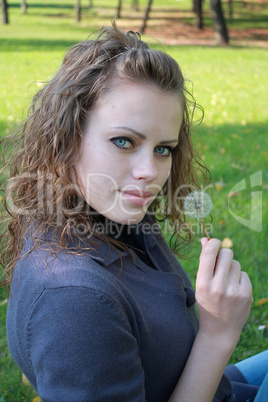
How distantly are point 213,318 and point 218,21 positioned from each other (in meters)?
17.0

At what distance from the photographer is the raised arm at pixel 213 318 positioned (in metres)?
1.25

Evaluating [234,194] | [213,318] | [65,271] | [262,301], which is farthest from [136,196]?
[234,194]

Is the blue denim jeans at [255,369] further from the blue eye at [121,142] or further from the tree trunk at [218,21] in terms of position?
the tree trunk at [218,21]

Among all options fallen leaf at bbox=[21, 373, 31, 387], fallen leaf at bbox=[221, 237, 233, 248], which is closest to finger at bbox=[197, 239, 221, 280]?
fallen leaf at bbox=[21, 373, 31, 387]

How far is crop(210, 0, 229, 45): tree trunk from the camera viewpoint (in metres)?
16.3

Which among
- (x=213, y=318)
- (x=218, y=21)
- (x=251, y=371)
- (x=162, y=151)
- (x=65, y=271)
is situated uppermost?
(x=162, y=151)

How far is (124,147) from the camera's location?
123 cm

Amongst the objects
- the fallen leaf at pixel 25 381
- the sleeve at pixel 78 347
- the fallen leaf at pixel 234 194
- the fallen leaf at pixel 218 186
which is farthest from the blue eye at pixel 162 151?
the fallen leaf at pixel 218 186

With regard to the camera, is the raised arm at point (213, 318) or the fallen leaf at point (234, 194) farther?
the fallen leaf at point (234, 194)

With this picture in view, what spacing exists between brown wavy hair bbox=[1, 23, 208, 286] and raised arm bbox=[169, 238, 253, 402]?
30 cm

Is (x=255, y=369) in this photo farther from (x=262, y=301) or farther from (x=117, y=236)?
(x=262, y=301)

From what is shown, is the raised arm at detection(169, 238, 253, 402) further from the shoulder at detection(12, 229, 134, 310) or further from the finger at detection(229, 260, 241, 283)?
the shoulder at detection(12, 229, 134, 310)

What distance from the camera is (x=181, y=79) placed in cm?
140

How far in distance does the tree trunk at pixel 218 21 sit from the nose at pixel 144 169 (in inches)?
656
